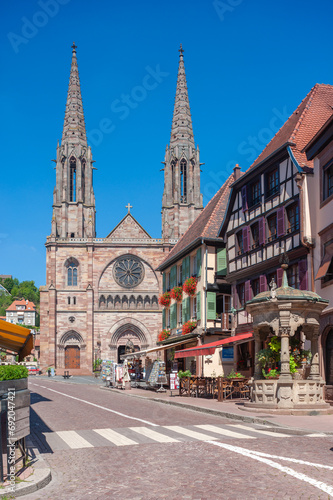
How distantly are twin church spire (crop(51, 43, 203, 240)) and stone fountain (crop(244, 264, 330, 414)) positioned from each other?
49.1m

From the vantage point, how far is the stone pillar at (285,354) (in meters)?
16.9

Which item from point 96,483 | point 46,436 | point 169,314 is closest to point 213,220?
point 169,314

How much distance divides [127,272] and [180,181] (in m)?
11.5

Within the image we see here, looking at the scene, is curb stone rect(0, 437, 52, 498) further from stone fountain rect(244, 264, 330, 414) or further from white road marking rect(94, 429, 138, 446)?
stone fountain rect(244, 264, 330, 414)

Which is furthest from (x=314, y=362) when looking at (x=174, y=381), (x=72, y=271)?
(x=72, y=271)

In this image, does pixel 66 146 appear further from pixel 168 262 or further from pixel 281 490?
pixel 281 490

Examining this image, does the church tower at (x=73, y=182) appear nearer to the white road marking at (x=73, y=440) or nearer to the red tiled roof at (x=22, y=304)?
the white road marking at (x=73, y=440)

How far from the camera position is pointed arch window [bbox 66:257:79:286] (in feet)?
213

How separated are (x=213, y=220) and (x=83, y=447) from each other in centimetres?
2455

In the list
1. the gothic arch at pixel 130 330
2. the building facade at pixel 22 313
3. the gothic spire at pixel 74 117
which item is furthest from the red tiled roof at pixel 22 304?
the gothic arch at pixel 130 330

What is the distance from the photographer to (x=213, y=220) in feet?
111

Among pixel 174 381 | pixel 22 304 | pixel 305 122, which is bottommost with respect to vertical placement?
pixel 174 381

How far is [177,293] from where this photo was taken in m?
37.0

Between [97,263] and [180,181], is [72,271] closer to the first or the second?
[97,263]
